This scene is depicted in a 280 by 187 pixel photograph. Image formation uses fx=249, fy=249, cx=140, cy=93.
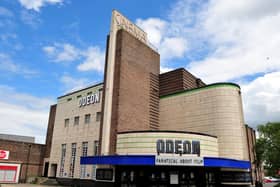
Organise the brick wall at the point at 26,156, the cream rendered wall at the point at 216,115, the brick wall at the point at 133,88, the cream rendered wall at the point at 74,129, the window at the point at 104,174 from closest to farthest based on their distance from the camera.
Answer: the window at the point at 104,174 < the cream rendered wall at the point at 216,115 < the brick wall at the point at 133,88 < the cream rendered wall at the point at 74,129 < the brick wall at the point at 26,156

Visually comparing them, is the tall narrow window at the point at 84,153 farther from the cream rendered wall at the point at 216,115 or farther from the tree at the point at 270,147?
the tree at the point at 270,147

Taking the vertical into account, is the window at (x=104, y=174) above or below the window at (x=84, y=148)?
below

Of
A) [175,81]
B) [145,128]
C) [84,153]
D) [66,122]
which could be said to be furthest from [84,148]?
[175,81]

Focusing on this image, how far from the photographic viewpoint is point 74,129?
36.9 meters

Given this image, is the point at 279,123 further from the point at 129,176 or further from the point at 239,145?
the point at 129,176

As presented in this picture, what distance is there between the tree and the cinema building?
3.59 metres

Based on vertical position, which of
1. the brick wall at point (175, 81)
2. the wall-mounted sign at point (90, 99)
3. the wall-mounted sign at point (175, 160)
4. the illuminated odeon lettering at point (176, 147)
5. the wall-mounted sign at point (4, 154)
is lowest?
the wall-mounted sign at point (175, 160)

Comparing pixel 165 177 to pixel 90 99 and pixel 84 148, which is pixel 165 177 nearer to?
pixel 84 148

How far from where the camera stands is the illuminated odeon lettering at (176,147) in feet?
74.6

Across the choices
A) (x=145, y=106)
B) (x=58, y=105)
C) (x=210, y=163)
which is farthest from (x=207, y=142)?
(x=58, y=105)

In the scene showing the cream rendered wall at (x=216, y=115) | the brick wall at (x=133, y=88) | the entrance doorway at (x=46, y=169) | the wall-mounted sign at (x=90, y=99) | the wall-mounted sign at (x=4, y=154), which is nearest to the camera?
the cream rendered wall at (x=216, y=115)

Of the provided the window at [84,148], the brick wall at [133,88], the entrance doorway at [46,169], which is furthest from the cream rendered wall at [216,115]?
the entrance doorway at [46,169]

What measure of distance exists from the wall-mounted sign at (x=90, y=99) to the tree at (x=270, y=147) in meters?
23.7

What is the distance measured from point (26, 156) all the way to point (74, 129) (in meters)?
9.50
